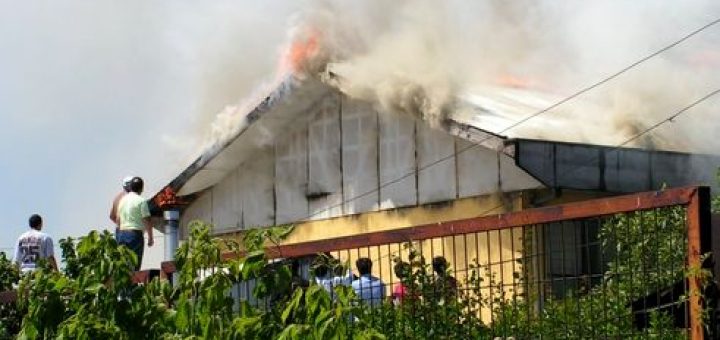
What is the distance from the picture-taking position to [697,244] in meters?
4.29

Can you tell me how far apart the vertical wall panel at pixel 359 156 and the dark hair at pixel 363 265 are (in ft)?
27.3

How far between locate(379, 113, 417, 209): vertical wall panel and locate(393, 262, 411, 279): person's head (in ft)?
26.9

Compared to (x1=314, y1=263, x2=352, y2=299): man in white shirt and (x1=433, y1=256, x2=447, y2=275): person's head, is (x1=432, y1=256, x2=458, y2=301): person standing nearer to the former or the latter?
(x1=433, y1=256, x2=447, y2=275): person's head

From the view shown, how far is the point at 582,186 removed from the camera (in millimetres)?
12539

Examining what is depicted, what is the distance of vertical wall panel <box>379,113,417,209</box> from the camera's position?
1395cm

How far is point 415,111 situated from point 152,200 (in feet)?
14.8

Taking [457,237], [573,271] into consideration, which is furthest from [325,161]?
[573,271]

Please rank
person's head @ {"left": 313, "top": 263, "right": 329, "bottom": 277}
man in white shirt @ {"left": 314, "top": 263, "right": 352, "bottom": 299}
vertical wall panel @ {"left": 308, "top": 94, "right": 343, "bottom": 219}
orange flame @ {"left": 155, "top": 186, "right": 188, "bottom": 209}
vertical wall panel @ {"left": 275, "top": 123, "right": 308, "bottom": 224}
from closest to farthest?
1. man in white shirt @ {"left": 314, "top": 263, "right": 352, "bottom": 299}
2. person's head @ {"left": 313, "top": 263, "right": 329, "bottom": 277}
3. vertical wall panel @ {"left": 308, "top": 94, "right": 343, "bottom": 219}
4. vertical wall panel @ {"left": 275, "top": 123, "right": 308, "bottom": 224}
5. orange flame @ {"left": 155, "top": 186, "right": 188, "bottom": 209}

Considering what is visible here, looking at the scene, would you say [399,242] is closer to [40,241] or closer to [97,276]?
[97,276]

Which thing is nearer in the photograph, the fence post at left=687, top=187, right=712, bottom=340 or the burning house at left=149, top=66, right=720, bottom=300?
the fence post at left=687, top=187, right=712, bottom=340

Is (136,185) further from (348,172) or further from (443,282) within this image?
(443,282)

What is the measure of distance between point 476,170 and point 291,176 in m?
3.15

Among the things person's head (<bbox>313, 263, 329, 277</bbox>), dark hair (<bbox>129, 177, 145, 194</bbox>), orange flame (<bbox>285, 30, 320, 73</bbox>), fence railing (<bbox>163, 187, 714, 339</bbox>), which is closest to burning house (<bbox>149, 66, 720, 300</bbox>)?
orange flame (<bbox>285, 30, 320, 73</bbox>)

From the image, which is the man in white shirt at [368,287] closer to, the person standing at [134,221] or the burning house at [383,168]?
the person standing at [134,221]
